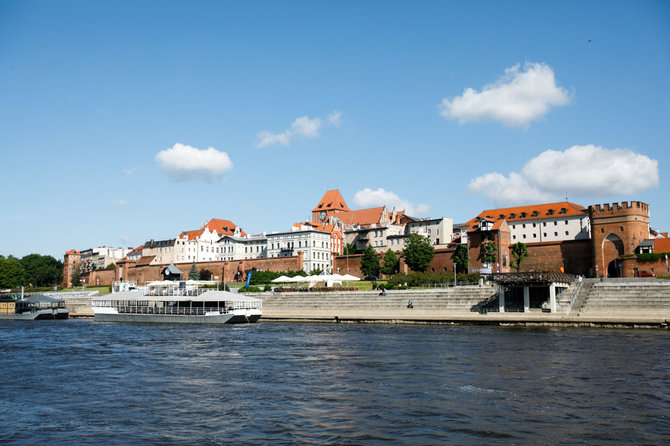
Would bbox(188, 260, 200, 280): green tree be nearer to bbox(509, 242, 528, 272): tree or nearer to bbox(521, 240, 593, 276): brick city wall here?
bbox(509, 242, 528, 272): tree

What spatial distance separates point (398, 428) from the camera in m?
15.2

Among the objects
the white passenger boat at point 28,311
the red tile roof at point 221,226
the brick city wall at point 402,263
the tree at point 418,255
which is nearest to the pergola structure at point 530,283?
the brick city wall at point 402,263

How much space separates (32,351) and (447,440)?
2595 cm

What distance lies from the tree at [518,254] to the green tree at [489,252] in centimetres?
241

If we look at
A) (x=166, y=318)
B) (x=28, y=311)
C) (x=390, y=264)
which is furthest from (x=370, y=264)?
(x=28, y=311)

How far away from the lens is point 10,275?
4513 inches

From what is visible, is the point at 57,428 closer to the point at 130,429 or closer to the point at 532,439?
the point at 130,429

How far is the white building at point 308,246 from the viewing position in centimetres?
10131

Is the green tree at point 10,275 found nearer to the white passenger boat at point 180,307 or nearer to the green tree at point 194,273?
the green tree at point 194,273

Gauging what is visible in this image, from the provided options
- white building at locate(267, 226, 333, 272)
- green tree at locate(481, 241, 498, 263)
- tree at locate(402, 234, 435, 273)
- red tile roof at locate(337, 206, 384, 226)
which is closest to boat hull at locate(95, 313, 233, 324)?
green tree at locate(481, 241, 498, 263)

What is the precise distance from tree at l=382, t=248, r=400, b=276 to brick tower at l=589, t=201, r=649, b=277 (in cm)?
2983

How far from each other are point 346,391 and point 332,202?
115999mm

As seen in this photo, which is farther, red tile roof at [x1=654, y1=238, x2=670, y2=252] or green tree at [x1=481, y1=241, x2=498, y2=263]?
green tree at [x1=481, y1=241, x2=498, y2=263]

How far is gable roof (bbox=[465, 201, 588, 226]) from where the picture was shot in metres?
84.2
